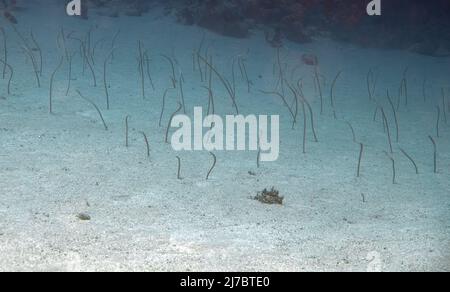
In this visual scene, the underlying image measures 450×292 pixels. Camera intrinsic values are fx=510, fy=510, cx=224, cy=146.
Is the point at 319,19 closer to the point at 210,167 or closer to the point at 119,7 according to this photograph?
the point at 119,7

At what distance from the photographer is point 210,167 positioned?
4.95 meters

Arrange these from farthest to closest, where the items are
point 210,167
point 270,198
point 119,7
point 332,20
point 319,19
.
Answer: point 319,19 → point 332,20 → point 119,7 → point 210,167 → point 270,198

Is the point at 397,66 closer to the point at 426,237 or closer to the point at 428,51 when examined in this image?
the point at 428,51

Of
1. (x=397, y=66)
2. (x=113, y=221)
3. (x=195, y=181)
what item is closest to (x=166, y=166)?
(x=195, y=181)

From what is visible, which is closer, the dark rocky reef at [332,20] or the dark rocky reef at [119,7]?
the dark rocky reef at [332,20]

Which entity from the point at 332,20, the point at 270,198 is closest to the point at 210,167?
the point at 270,198

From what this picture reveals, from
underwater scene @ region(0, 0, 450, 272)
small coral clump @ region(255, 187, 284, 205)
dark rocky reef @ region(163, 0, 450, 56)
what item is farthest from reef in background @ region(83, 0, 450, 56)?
small coral clump @ region(255, 187, 284, 205)

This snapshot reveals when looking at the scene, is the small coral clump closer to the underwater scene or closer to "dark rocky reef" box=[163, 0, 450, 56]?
the underwater scene

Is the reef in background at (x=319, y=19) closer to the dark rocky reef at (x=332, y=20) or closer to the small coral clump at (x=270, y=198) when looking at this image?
the dark rocky reef at (x=332, y=20)

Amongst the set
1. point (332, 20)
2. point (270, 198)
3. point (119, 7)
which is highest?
point (119, 7)

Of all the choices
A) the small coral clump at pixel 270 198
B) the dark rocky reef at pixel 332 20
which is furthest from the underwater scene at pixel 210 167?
the dark rocky reef at pixel 332 20

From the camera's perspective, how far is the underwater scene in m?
3.24

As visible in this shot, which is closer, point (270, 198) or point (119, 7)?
point (270, 198)

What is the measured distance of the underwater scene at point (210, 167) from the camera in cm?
324
